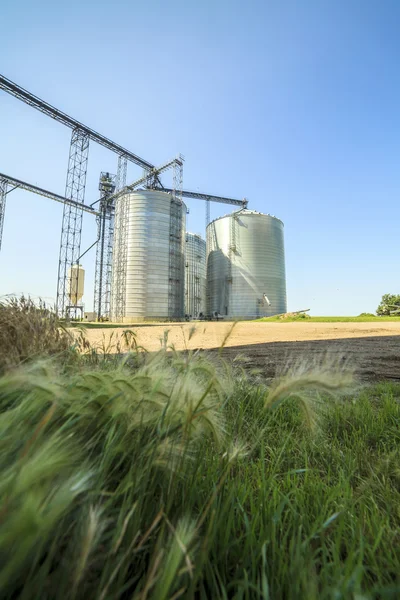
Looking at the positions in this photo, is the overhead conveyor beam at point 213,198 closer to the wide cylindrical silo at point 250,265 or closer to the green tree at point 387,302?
the wide cylindrical silo at point 250,265

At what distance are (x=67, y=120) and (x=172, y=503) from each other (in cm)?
2765

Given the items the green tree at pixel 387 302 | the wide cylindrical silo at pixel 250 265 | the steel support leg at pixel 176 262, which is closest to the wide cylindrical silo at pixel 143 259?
the steel support leg at pixel 176 262

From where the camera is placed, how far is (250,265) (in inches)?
1121

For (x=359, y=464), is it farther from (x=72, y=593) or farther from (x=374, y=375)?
(x=374, y=375)

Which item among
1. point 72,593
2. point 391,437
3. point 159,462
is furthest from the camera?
point 391,437

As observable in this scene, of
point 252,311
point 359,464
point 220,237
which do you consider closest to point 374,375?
point 359,464

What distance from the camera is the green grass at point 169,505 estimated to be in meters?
0.40

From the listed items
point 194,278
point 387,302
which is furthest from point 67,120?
point 387,302

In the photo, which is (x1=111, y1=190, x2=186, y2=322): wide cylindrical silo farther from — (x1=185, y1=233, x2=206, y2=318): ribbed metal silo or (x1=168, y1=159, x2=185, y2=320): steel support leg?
(x1=185, y1=233, x2=206, y2=318): ribbed metal silo

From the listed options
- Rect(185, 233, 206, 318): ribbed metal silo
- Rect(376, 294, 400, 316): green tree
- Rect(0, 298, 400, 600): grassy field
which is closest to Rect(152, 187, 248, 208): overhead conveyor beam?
Rect(185, 233, 206, 318): ribbed metal silo

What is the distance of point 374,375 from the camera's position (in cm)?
273

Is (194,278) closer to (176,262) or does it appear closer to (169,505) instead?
(176,262)

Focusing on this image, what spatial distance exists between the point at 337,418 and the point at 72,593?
1.44 metres

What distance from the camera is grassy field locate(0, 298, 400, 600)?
15.7 inches
